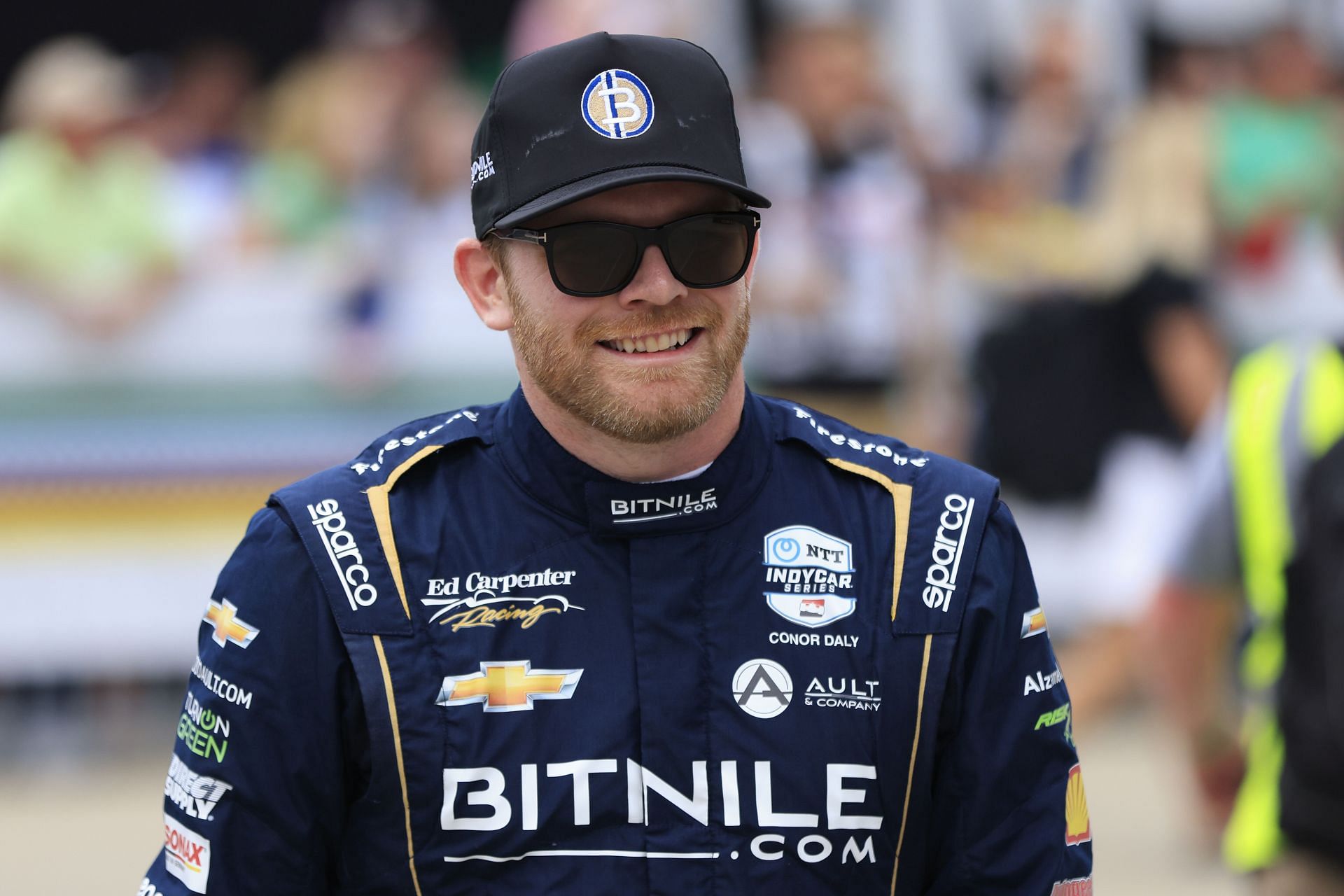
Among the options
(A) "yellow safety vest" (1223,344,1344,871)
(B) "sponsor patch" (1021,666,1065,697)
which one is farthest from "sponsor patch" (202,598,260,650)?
(A) "yellow safety vest" (1223,344,1344,871)

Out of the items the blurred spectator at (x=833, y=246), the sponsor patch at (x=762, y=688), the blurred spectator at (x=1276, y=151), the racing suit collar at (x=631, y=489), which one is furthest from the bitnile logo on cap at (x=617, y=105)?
A: the blurred spectator at (x=1276, y=151)

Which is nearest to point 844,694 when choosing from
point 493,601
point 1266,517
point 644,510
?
point 644,510

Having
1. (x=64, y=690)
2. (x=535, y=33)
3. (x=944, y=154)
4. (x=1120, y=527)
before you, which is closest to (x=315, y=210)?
(x=535, y=33)

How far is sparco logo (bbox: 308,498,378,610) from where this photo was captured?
7.30 ft

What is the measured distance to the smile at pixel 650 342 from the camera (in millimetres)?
2240

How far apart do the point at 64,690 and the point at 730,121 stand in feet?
20.3

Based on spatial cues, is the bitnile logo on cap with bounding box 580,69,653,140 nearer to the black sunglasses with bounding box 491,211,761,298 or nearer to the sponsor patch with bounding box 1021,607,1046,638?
the black sunglasses with bounding box 491,211,761,298

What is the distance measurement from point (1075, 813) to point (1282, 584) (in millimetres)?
987

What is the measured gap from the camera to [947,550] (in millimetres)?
2305

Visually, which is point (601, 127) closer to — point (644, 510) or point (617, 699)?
point (644, 510)

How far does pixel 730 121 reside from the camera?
7.54 ft

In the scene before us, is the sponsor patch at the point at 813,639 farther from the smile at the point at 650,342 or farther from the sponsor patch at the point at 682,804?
the smile at the point at 650,342

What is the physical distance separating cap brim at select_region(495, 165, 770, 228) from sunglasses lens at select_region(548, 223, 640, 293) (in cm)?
3

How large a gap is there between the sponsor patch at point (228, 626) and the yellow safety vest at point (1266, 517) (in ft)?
5.50
